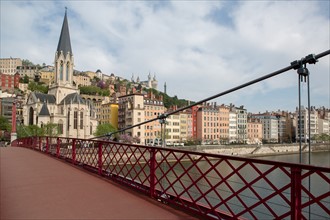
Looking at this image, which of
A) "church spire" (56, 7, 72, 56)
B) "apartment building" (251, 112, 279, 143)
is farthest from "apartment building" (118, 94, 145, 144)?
"apartment building" (251, 112, 279, 143)

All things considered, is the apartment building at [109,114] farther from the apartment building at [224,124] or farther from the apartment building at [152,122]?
the apartment building at [224,124]

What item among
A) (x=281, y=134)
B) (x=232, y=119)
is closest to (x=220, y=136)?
(x=232, y=119)

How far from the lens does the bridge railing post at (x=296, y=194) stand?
3.24 metres

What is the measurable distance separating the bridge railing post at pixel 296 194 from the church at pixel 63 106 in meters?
57.9

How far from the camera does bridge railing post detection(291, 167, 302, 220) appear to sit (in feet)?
10.6

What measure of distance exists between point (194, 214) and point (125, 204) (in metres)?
1.20

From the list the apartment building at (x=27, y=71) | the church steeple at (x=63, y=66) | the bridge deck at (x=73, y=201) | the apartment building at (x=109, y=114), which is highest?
the apartment building at (x=27, y=71)

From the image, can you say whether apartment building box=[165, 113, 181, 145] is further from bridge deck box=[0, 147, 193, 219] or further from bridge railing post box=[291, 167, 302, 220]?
bridge railing post box=[291, 167, 302, 220]

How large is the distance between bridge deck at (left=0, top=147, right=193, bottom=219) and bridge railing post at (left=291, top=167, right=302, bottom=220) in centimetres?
163

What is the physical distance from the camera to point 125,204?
513cm

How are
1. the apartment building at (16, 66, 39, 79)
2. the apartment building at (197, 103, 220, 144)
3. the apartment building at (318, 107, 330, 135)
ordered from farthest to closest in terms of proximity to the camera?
the apartment building at (16, 66, 39, 79) → the apartment building at (318, 107, 330, 135) → the apartment building at (197, 103, 220, 144)

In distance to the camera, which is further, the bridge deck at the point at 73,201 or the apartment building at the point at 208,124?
the apartment building at the point at 208,124

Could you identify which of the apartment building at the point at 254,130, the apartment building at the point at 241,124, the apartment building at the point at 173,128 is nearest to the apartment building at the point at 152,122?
the apartment building at the point at 173,128

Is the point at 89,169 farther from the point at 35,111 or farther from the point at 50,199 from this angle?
the point at 35,111
